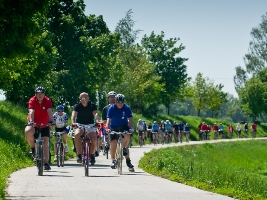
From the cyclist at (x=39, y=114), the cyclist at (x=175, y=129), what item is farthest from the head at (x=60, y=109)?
the cyclist at (x=175, y=129)

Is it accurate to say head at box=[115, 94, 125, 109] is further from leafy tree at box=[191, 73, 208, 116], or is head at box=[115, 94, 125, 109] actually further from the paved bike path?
leafy tree at box=[191, 73, 208, 116]

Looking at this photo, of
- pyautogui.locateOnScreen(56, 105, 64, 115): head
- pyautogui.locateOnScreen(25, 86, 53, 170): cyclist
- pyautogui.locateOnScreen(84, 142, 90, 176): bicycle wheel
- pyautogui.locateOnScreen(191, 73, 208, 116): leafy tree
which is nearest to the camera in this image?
pyautogui.locateOnScreen(84, 142, 90, 176): bicycle wheel

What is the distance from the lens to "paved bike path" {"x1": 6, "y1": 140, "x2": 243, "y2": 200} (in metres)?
11.7

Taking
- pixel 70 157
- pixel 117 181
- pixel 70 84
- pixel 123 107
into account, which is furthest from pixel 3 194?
pixel 70 84

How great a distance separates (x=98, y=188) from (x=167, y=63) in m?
79.6

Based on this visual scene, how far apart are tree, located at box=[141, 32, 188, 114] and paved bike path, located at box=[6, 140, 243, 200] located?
7396 cm

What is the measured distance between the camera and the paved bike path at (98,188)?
11695 millimetres

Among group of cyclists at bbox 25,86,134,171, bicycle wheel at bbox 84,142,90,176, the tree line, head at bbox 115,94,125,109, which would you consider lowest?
bicycle wheel at bbox 84,142,90,176

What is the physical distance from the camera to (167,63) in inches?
3637

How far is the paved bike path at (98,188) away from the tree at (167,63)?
7396 centimetres

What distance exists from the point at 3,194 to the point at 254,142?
5711 cm

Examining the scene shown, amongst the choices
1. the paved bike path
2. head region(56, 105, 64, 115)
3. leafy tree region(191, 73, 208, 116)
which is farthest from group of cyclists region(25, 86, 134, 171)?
leafy tree region(191, 73, 208, 116)

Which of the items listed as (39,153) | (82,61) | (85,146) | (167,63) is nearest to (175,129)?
(82,61)

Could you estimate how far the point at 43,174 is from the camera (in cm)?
1689
